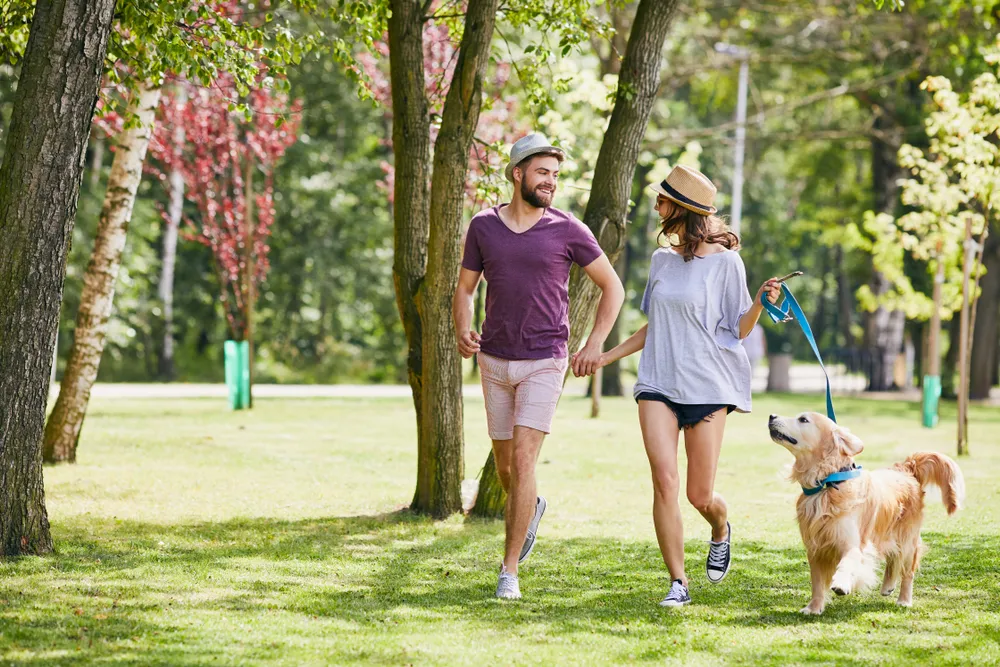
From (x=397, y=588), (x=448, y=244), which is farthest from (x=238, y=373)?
(x=397, y=588)

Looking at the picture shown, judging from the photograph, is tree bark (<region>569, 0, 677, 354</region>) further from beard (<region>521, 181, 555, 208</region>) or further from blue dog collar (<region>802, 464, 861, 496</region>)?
blue dog collar (<region>802, 464, 861, 496</region>)

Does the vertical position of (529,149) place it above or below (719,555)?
above

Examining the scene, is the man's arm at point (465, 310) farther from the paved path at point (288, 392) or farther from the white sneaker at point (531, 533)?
the paved path at point (288, 392)

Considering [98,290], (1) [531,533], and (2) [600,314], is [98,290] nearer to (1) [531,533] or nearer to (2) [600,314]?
(1) [531,533]

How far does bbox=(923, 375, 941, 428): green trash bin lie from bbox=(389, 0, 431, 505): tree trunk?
40.5 feet

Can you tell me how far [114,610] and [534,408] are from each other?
2209mm

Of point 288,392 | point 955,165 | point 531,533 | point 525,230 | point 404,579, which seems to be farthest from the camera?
point 288,392

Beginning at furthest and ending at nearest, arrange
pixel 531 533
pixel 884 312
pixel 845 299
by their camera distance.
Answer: pixel 845 299 < pixel 884 312 < pixel 531 533

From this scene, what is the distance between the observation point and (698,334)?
20.4 feet

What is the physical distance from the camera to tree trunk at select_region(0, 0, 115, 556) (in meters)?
6.72

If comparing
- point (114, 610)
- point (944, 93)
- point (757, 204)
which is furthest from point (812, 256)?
point (114, 610)

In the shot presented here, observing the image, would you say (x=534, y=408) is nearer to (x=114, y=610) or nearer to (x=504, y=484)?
(x=504, y=484)

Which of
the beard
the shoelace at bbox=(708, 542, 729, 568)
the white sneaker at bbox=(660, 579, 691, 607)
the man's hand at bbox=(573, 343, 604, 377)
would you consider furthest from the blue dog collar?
the beard

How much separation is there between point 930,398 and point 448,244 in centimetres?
1292
